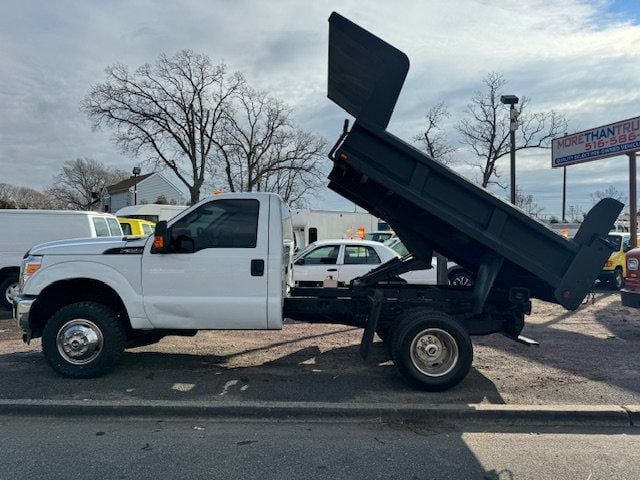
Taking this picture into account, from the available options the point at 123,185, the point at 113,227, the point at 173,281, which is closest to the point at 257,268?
the point at 173,281

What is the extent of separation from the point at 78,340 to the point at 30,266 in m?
1.01

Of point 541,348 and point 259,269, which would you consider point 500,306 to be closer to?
point 541,348

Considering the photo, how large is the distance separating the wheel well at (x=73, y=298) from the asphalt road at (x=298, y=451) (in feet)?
4.79

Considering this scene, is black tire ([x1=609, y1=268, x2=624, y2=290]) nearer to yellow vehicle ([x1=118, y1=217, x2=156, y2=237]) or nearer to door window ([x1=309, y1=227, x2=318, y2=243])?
door window ([x1=309, y1=227, x2=318, y2=243])

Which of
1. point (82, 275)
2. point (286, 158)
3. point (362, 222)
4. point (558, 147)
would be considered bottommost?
point (82, 275)

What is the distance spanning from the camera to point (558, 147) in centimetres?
1908

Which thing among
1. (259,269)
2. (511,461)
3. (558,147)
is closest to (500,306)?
(511,461)

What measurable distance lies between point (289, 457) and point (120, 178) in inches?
3442

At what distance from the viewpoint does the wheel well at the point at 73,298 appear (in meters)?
5.91

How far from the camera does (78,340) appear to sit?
566cm

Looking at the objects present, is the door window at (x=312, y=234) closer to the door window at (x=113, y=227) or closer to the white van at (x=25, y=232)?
the door window at (x=113, y=227)

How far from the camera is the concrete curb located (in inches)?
191

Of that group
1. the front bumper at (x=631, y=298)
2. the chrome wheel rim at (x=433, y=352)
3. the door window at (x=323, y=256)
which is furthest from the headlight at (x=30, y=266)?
the front bumper at (x=631, y=298)

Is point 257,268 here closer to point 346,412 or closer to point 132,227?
point 346,412
